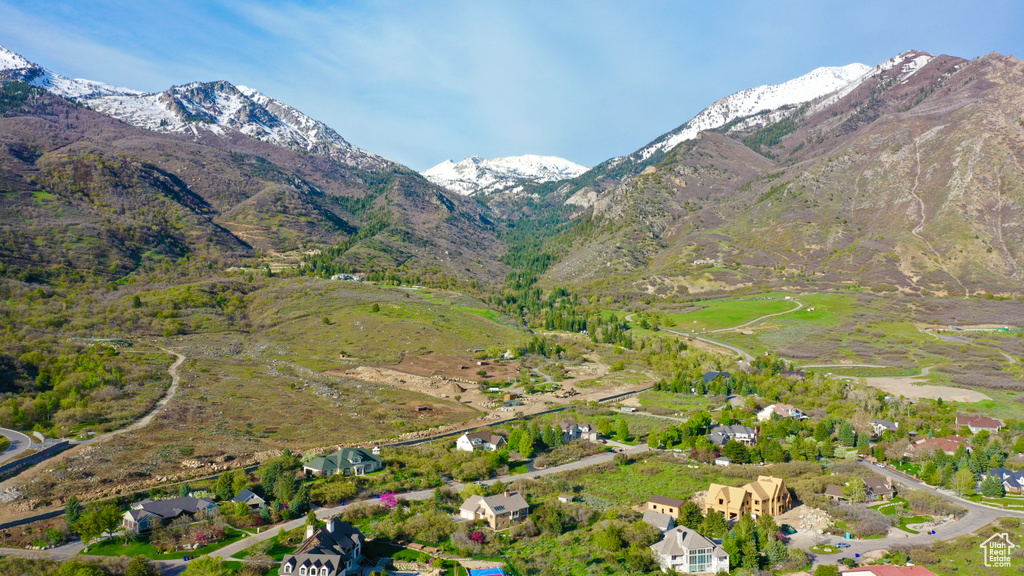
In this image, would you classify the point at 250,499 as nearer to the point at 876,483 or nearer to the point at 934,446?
the point at 876,483

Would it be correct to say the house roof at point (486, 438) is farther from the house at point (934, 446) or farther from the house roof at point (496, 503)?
the house at point (934, 446)

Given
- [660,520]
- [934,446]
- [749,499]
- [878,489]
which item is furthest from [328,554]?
[934,446]

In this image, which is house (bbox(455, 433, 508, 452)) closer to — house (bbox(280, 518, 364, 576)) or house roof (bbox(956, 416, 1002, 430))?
house (bbox(280, 518, 364, 576))

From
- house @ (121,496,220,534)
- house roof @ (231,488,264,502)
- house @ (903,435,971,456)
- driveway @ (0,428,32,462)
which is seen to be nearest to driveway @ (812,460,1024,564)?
house @ (903,435,971,456)

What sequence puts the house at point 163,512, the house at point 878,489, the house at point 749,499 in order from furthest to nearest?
the house at point 878,489 < the house at point 749,499 < the house at point 163,512

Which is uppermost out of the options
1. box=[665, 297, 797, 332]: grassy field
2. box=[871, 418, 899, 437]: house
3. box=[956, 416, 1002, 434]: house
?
box=[665, 297, 797, 332]: grassy field

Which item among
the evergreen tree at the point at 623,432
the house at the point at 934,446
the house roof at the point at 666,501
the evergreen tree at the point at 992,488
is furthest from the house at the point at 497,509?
the house at the point at 934,446
